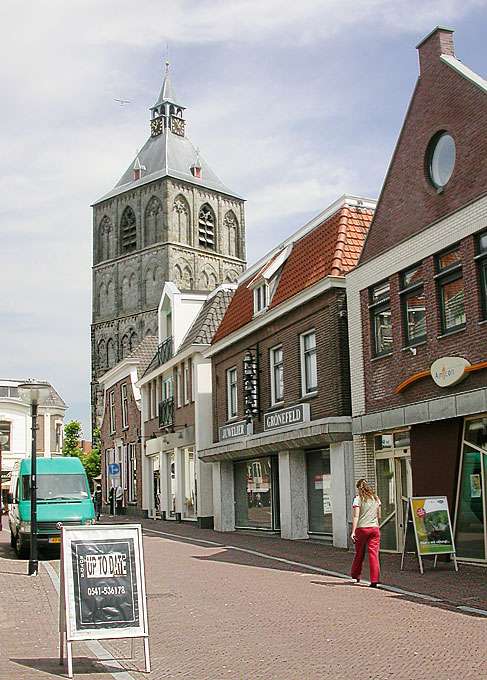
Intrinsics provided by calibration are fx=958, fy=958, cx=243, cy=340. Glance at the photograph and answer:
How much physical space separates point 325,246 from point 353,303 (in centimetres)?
277

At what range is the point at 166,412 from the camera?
3884 centimetres

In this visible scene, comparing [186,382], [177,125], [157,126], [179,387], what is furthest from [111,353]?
[186,382]

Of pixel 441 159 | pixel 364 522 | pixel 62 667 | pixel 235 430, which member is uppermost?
pixel 441 159

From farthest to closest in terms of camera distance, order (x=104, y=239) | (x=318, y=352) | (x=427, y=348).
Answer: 1. (x=104, y=239)
2. (x=318, y=352)
3. (x=427, y=348)

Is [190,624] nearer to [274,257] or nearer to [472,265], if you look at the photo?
[472,265]

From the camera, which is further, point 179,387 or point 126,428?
point 126,428

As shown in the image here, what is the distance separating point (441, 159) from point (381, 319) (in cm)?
372

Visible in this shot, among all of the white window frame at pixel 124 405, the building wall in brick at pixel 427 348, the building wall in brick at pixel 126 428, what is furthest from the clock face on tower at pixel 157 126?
the building wall in brick at pixel 427 348

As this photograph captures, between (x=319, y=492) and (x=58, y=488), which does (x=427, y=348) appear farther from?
(x=58, y=488)

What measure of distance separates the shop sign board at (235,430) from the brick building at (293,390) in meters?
0.03

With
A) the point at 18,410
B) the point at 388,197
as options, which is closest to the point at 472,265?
the point at 388,197

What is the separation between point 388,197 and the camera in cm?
2023

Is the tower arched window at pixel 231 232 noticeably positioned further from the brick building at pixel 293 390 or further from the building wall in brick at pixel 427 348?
the building wall in brick at pixel 427 348

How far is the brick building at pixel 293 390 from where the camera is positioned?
22.1 m
